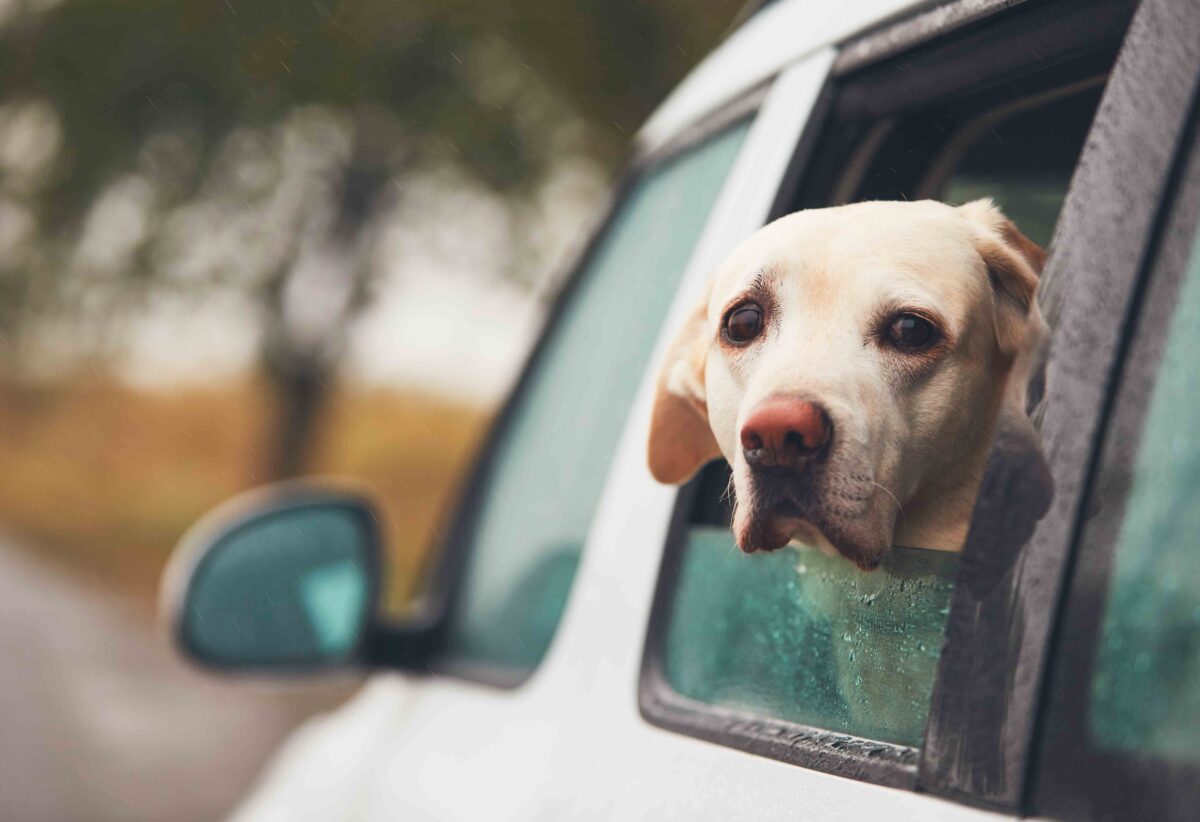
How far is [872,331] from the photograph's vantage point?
2.87ft

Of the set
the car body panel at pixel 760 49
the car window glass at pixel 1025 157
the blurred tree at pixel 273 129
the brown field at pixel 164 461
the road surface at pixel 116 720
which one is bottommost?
the road surface at pixel 116 720

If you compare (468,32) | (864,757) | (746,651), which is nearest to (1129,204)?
(864,757)

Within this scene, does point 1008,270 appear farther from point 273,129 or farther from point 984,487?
point 273,129

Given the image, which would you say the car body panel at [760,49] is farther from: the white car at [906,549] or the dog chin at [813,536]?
the dog chin at [813,536]

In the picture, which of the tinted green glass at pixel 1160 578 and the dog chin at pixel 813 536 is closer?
the tinted green glass at pixel 1160 578

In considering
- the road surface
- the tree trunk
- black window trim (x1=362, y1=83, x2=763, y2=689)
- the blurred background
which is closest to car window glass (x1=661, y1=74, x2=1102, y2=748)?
black window trim (x1=362, y1=83, x2=763, y2=689)

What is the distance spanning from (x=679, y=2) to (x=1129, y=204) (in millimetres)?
16704

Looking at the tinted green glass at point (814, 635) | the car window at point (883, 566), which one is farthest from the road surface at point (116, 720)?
the car window at point (883, 566)

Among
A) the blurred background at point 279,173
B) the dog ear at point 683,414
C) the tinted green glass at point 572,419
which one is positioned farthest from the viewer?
the blurred background at point 279,173

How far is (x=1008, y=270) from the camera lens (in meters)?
0.89

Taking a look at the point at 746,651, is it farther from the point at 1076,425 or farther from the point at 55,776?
the point at 55,776

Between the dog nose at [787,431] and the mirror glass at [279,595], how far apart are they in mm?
1793

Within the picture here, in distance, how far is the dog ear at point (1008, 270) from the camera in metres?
0.88

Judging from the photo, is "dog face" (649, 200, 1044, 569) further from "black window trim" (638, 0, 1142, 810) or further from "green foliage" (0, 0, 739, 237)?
"green foliage" (0, 0, 739, 237)
